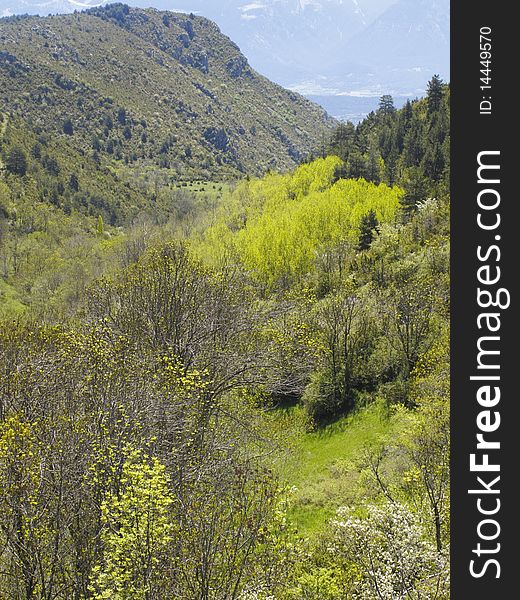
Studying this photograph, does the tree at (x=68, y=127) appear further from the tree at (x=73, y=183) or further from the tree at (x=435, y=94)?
the tree at (x=435, y=94)

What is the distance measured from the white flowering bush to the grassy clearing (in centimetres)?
279

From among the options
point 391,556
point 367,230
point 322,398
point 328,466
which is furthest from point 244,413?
point 367,230

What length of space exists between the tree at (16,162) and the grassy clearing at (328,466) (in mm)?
109066

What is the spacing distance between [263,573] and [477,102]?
8.96 metres

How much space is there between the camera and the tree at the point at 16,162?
114750 mm

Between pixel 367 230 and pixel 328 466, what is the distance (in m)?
29.1

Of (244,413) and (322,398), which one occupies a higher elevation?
(244,413)

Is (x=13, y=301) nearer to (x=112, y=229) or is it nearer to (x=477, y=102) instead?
(x=112, y=229)

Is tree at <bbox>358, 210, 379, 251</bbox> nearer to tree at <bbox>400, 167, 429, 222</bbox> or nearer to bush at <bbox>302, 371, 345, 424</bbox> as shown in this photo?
tree at <bbox>400, 167, 429, 222</bbox>

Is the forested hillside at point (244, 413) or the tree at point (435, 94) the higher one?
the tree at point (435, 94)

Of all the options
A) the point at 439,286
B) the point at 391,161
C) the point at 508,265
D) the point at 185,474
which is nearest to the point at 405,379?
the point at 439,286

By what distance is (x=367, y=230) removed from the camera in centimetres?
4728

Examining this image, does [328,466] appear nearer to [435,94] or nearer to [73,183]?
[435,94]

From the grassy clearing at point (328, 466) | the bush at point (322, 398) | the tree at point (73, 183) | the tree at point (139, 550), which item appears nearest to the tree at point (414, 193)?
the bush at point (322, 398)
